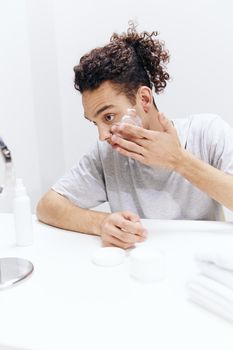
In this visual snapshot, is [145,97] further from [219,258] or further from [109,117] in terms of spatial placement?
[219,258]

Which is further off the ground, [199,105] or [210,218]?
[199,105]

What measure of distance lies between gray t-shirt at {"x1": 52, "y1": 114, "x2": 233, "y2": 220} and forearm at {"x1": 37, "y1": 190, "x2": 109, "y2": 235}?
0.05 meters

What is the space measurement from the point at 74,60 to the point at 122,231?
4.23 ft

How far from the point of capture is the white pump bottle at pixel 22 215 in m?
0.85

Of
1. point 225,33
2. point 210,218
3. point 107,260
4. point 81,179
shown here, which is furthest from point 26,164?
point 225,33

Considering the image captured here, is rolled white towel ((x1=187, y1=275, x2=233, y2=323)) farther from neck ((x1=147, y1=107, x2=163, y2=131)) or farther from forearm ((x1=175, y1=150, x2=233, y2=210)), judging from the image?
neck ((x1=147, y1=107, x2=163, y2=131))

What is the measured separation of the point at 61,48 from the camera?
190 cm

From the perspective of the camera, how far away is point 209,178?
0.94 metres

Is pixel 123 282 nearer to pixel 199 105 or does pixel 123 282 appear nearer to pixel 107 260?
pixel 107 260

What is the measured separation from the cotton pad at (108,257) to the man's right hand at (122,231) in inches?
1.3

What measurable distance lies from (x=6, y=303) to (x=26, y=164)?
105 cm

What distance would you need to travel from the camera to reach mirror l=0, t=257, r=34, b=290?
71cm

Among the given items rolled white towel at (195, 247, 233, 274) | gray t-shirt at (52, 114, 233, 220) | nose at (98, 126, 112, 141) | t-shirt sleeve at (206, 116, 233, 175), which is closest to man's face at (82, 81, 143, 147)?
nose at (98, 126, 112, 141)

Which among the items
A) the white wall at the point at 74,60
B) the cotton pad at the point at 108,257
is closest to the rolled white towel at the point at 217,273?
the cotton pad at the point at 108,257
